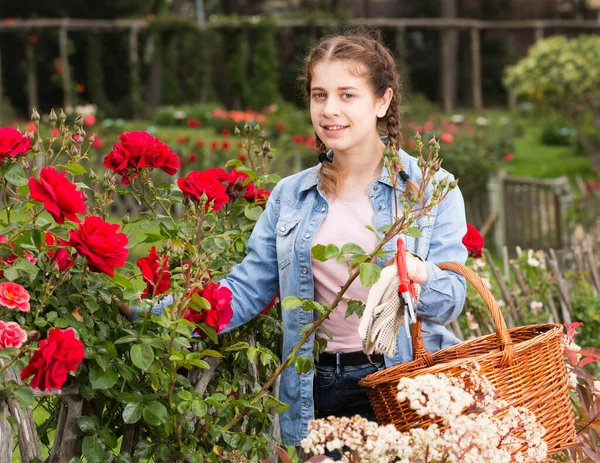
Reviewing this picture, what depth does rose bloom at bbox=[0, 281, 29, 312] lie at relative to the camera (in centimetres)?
171

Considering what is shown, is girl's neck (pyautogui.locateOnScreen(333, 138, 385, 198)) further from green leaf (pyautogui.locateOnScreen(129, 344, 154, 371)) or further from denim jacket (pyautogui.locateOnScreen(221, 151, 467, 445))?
green leaf (pyautogui.locateOnScreen(129, 344, 154, 371))

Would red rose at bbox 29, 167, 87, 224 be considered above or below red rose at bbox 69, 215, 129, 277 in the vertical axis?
above

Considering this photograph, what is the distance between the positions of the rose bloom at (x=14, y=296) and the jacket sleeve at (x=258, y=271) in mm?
645

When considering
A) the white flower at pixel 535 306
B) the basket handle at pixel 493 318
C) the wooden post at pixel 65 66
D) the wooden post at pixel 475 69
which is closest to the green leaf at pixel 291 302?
the basket handle at pixel 493 318

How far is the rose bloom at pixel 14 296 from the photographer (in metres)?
1.71

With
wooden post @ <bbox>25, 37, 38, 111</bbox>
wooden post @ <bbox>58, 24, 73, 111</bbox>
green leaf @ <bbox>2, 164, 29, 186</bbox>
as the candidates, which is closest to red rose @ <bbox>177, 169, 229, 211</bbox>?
green leaf @ <bbox>2, 164, 29, 186</bbox>

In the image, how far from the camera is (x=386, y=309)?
1956 millimetres

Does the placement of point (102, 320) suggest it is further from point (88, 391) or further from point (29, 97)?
point (29, 97)

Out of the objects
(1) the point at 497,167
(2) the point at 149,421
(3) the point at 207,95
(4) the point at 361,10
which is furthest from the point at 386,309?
(4) the point at 361,10

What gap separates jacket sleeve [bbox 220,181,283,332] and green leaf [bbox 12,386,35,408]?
2.23 ft

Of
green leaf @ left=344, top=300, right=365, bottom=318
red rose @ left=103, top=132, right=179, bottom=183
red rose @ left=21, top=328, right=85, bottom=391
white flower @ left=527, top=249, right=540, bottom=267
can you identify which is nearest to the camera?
red rose @ left=21, top=328, right=85, bottom=391

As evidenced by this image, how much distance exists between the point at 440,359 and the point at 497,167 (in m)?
6.22

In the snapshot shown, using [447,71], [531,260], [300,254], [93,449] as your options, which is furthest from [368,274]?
[447,71]

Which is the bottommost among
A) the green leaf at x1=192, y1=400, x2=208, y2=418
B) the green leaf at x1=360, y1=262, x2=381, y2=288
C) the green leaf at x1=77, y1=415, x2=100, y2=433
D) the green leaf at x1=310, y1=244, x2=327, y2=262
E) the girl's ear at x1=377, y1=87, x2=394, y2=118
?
the green leaf at x1=77, y1=415, x2=100, y2=433
